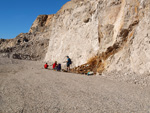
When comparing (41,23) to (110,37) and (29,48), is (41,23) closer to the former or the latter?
(29,48)

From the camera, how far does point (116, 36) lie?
9.08 m

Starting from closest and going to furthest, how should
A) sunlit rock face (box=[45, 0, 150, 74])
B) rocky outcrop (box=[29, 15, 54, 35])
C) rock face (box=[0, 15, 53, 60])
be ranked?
sunlit rock face (box=[45, 0, 150, 74])
rock face (box=[0, 15, 53, 60])
rocky outcrop (box=[29, 15, 54, 35])

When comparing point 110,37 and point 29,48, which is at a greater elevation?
point 29,48

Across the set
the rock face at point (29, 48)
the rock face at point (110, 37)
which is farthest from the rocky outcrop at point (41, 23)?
the rock face at point (110, 37)

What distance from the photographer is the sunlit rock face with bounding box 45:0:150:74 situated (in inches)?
281

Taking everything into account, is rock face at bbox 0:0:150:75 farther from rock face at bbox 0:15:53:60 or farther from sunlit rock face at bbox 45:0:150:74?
rock face at bbox 0:15:53:60

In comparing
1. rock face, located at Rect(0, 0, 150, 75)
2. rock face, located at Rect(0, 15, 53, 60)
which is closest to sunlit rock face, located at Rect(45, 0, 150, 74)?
rock face, located at Rect(0, 0, 150, 75)

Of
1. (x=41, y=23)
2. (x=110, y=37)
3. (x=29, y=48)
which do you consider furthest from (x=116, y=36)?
(x=41, y=23)

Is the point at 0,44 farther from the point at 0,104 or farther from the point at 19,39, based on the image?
the point at 0,104

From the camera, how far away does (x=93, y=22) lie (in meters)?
14.5

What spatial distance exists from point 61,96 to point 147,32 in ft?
18.0

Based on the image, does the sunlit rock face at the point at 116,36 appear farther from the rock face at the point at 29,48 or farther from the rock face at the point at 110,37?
the rock face at the point at 29,48

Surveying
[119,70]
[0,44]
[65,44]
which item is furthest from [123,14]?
[0,44]

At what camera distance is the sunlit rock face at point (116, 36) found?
7.14 m
